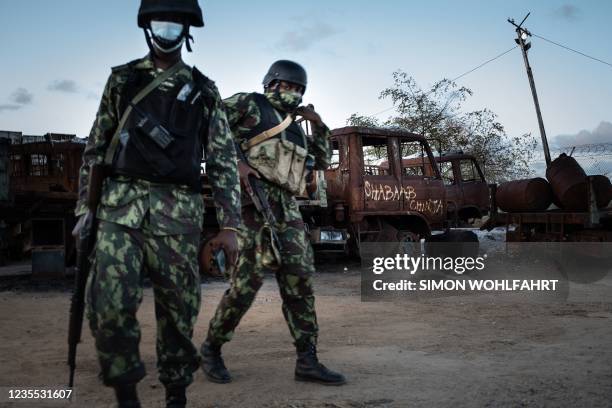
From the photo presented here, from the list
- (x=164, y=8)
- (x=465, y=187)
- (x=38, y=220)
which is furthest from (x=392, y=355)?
(x=465, y=187)

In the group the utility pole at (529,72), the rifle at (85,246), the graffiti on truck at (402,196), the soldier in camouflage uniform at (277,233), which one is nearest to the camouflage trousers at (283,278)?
the soldier in camouflage uniform at (277,233)

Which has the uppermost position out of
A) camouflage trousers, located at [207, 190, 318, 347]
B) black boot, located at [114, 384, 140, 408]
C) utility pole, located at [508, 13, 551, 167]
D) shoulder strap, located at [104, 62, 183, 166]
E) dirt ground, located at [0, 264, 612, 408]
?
utility pole, located at [508, 13, 551, 167]

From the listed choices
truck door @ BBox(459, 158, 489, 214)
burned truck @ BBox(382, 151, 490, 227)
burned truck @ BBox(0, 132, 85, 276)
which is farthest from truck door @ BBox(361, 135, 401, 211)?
burned truck @ BBox(0, 132, 85, 276)

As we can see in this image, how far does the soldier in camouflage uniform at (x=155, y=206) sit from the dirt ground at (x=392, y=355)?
75 cm

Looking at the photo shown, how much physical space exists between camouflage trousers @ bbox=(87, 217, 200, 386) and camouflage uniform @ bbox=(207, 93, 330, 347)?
963 millimetres

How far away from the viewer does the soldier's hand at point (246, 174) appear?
12.1 ft

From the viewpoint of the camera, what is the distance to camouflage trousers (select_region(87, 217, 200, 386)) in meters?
2.44

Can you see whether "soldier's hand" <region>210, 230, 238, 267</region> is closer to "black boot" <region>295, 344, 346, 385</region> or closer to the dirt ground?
the dirt ground

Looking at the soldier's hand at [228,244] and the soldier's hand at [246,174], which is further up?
the soldier's hand at [246,174]

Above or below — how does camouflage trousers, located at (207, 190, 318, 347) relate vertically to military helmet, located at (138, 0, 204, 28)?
below

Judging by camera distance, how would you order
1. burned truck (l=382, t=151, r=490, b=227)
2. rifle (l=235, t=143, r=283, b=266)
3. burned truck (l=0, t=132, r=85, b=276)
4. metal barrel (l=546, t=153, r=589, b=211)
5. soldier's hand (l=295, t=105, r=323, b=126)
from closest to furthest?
rifle (l=235, t=143, r=283, b=266) → soldier's hand (l=295, t=105, r=323, b=126) → burned truck (l=0, t=132, r=85, b=276) → metal barrel (l=546, t=153, r=589, b=211) → burned truck (l=382, t=151, r=490, b=227)

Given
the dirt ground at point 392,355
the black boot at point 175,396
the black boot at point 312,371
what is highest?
the black boot at point 175,396

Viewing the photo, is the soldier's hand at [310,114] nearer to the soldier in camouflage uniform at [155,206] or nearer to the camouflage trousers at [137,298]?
the soldier in camouflage uniform at [155,206]

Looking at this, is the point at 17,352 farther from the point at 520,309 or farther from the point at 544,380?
the point at 520,309
